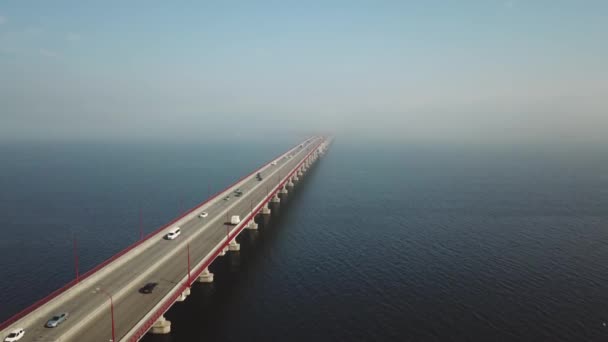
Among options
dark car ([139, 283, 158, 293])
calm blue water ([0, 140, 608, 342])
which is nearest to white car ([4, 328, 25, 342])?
dark car ([139, 283, 158, 293])

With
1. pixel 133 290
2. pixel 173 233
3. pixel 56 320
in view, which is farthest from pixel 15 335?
pixel 173 233

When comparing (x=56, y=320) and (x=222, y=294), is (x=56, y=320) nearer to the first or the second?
(x=56, y=320)

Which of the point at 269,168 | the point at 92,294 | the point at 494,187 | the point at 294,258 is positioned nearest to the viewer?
the point at 92,294

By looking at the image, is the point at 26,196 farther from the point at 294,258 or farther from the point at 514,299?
the point at 514,299

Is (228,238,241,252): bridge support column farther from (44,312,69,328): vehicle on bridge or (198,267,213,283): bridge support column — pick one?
(44,312,69,328): vehicle on bridge

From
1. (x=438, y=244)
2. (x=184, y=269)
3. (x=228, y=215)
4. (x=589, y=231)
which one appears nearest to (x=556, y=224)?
(x=589, y=231)
